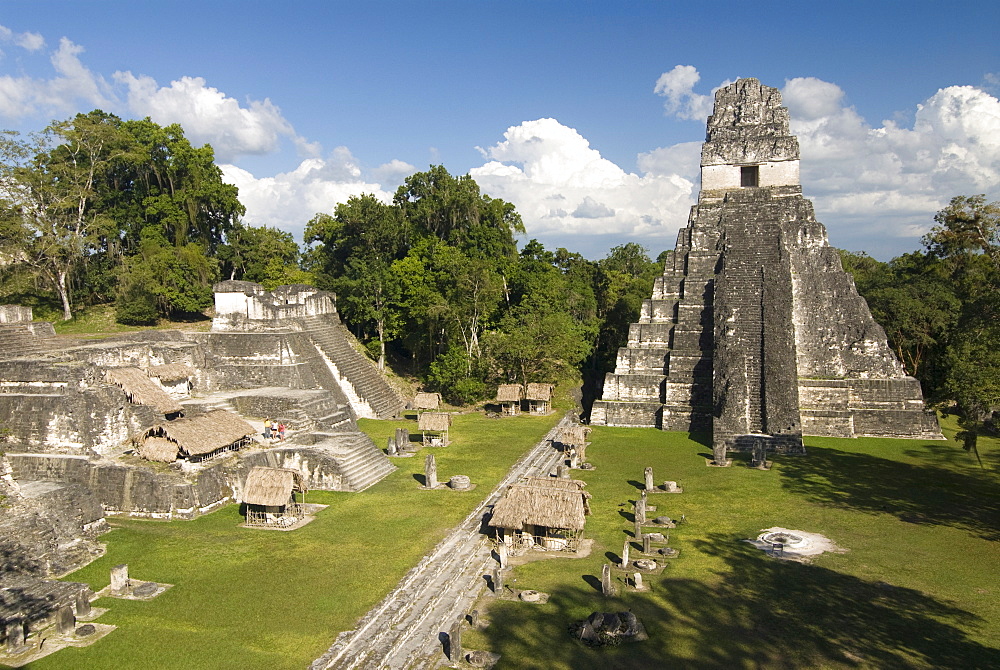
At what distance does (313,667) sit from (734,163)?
27543 millimetres

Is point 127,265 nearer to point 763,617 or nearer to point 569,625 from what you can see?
point 569,625

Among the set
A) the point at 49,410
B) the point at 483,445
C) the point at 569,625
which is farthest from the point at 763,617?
the point at 49,410

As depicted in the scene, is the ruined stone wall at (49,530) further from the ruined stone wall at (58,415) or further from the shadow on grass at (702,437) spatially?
the shadow on grass at (702,437)

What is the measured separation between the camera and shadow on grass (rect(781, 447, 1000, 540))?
591 inches

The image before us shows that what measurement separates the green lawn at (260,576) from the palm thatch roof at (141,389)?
13.3ft

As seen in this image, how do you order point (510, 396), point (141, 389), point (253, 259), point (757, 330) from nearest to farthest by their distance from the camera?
point (141, 389) → point (757, 330) → point (510, 396) → point (253, 259)

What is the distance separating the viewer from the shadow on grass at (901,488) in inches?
591

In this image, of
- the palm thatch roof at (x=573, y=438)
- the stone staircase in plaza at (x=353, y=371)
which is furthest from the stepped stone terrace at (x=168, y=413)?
the palm thatch roof at (x=573, y=438)

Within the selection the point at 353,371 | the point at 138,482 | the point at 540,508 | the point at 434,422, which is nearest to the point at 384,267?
the point at 353,371

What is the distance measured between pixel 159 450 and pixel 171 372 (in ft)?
18.6

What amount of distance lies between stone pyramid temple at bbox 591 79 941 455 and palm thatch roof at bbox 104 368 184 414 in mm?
14938

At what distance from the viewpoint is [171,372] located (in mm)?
21359

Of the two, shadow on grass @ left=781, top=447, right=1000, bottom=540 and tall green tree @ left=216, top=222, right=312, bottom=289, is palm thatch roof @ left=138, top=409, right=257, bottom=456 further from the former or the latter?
tall green tree @ left=216, top=222, right=312, bottom=289

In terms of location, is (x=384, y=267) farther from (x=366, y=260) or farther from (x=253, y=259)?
(x=253, y=259)
